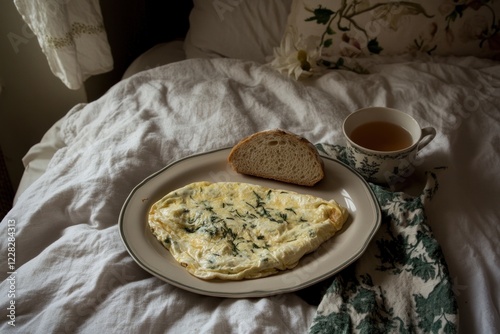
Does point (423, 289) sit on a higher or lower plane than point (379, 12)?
lower

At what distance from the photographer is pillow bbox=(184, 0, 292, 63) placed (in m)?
1.52

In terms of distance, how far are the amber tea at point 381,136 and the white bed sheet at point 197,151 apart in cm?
7

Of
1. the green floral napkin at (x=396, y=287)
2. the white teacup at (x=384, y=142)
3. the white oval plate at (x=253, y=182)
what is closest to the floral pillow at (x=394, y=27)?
the white teacup at (x=384, y=142)

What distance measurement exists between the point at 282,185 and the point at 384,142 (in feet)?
0.81

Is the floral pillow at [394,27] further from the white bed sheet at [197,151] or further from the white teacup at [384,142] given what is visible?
the white teacup at [384,142]

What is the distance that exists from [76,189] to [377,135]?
2.16 ft

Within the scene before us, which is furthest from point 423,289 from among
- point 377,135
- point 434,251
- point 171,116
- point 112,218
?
point 171,116

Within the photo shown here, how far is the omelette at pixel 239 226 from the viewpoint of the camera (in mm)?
894

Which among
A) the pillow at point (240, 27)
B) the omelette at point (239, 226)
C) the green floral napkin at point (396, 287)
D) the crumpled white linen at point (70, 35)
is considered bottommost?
the green floral napkin at point (396, 287)

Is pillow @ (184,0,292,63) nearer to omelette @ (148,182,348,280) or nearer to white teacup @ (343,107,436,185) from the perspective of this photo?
white teacup @ (343,107,436,185)

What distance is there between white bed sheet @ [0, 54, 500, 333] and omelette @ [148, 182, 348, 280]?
62 millimetres

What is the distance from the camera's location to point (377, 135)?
114 cm

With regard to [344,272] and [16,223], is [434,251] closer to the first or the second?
[344,272]

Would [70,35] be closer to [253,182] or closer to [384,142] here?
[253,182]
